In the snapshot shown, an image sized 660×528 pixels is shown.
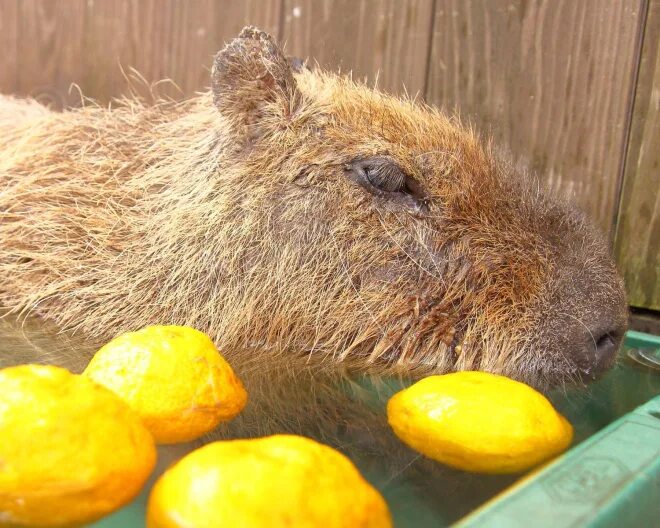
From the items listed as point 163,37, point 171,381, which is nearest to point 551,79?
point 163,37

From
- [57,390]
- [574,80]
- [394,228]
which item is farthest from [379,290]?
[574,80]

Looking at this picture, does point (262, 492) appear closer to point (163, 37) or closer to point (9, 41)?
point (163, 37)

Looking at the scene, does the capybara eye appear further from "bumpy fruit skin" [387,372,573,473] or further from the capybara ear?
"bumpy fruit skin" [387,372,573,473]

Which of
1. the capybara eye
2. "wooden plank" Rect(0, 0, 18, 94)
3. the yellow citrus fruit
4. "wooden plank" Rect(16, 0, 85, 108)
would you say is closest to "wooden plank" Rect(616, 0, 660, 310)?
the capybara eye

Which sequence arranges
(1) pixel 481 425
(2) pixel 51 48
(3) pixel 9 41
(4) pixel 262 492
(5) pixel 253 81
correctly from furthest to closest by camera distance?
(3) pixel 9 41 → (2) pixel 51 48 → (5) pixel 253 81 → (1) pixel 481 425 → (4) pixel 262 492

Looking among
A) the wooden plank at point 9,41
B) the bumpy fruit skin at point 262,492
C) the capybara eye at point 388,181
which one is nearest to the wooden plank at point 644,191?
the capybara eye at point 388,181

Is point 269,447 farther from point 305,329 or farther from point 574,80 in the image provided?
point 574,80
